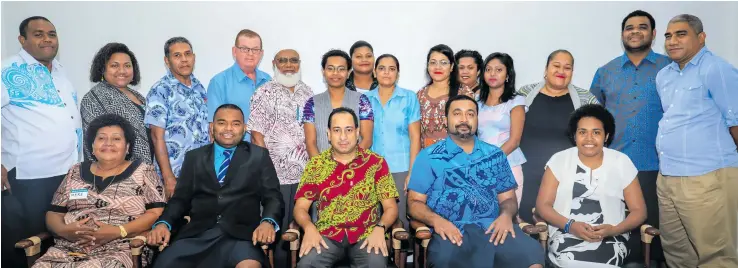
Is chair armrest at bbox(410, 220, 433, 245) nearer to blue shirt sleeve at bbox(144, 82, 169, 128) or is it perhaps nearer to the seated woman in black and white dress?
the seated woman in black and white dress

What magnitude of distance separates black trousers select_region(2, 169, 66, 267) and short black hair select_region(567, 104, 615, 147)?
3.88m

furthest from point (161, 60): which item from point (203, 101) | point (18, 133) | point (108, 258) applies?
point (108, 258)

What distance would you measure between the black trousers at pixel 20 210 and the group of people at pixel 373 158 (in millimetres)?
15

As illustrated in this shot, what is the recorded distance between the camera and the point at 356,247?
354cm

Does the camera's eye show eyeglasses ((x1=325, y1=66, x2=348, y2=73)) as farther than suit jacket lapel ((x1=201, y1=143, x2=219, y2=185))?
Yes

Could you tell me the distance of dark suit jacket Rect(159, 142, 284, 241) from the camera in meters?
3.73

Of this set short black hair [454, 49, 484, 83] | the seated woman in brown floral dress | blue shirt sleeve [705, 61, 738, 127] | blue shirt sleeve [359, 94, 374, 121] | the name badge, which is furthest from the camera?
short black hair [454, 49, 484, 83]

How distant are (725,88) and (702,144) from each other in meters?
0.41

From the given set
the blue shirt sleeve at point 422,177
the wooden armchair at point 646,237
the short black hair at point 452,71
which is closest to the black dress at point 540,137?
the short black hair at point 452,71

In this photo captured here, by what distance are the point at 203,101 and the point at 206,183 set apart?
1.01 m

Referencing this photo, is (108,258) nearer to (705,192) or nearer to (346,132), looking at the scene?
(346,132)

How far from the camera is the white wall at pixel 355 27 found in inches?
208

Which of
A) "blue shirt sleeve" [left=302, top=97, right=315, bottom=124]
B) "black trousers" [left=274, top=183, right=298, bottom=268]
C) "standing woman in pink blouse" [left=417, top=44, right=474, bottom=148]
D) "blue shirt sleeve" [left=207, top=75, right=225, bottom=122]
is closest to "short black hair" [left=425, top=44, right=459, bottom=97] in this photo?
"standing woman in pink blouse" [left=417, top=44, right=474, bottom=148]

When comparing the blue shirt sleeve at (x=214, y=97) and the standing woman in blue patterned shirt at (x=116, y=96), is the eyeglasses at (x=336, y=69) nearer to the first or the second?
the blue shirt sleeve at (x=214, y=97)
